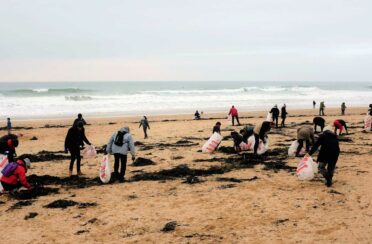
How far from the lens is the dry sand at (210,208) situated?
20.5 ft

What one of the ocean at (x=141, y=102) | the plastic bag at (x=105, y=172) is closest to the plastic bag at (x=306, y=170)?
the plastic bag at (x=105, y=172)

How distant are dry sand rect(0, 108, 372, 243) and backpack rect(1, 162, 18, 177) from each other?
57 centimetres

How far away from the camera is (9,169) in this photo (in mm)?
8641

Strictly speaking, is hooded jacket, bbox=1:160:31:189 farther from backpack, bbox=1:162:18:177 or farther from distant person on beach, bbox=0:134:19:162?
distant person on beach, bbox=0:134:19:162

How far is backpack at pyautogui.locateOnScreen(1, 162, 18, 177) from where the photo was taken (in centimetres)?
863

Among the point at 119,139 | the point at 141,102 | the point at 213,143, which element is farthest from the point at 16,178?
the point at 141,102

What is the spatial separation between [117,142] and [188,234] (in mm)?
4139

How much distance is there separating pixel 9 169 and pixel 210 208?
15.7 feet

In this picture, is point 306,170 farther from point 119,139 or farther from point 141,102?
point 141,102

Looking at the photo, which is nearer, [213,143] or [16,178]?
[16,178]

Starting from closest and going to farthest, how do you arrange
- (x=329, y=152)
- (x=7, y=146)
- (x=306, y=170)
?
(x=329, y=152) → (x=306, y=170) → (x=7, y=146)

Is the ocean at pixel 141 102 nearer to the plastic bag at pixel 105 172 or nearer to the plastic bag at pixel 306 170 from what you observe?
the plastic bag at pixel 105 172

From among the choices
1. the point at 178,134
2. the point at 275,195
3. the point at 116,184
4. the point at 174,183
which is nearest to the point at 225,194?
the point at 275,195

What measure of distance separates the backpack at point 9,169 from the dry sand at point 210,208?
57 centimetres
